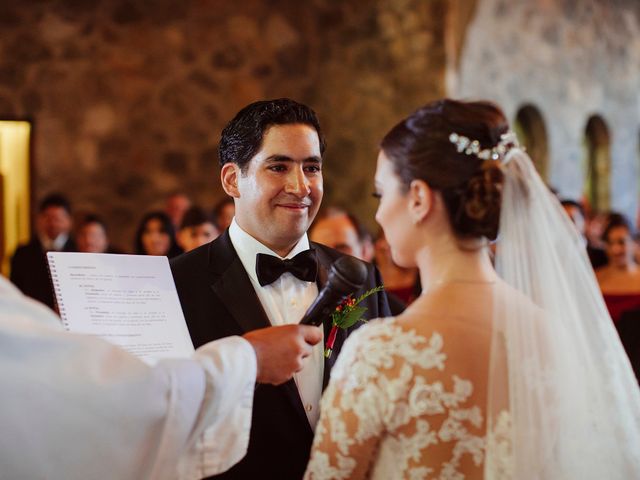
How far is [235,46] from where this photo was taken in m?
8.59

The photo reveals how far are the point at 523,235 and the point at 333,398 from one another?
20.9 inches

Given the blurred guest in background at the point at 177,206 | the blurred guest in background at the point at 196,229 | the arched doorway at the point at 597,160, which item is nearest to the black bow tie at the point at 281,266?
the blurred guest in background at the point at 196,229

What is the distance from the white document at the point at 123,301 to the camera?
1994mm

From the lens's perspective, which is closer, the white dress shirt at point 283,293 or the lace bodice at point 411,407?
the lace bodice at point 411,407

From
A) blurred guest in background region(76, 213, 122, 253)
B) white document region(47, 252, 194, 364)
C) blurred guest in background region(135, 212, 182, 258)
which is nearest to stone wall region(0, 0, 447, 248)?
blurred guest in background region(76, 213, 122, 253)

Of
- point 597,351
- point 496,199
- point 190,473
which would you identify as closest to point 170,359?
point 190,473

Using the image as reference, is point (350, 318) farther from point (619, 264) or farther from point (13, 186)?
point (13, 186)

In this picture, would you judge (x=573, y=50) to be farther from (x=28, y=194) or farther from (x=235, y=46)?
(x=28, y=194)

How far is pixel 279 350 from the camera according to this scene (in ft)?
6.31

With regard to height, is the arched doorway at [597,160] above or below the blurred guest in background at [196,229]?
above

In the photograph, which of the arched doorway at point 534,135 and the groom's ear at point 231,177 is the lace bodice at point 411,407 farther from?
the arched doorway at point 534,135

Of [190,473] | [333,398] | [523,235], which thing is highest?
[523,235]

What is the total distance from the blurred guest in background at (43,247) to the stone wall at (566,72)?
360 cm

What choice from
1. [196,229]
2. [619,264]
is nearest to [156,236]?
[196,229]
